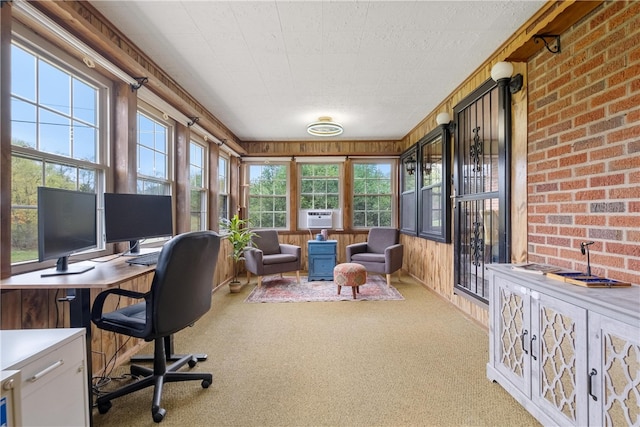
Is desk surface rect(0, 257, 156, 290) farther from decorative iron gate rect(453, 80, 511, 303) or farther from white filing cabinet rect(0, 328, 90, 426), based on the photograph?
decorative iron gate rect(453, 80, 511, 303)

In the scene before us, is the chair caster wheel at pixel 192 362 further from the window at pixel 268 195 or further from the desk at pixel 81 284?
the window at pixel 268 195

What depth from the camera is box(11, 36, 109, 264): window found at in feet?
5.32

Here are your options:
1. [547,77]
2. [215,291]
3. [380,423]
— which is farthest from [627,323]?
[215,291]

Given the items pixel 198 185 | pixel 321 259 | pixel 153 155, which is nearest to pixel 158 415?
pixel 153 155

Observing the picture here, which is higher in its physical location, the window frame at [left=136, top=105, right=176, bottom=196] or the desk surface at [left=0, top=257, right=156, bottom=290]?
the window frame at [left=136, top=105, right=176, bottom=196]

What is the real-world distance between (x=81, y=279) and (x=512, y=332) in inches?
93.3

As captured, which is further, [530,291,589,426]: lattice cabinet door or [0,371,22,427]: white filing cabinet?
[530,291,589,426]: lattice cabinet door

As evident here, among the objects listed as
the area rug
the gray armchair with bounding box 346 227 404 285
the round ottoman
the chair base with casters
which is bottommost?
the area rug

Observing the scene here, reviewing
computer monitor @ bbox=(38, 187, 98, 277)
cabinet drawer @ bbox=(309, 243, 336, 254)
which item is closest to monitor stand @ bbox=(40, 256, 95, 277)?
computer monitor @ bbox=(38, 187, 98, 277)

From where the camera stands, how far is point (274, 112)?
12.5 ft

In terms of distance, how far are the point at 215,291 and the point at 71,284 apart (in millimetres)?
2801

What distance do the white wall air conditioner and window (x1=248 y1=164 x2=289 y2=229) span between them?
0.49m

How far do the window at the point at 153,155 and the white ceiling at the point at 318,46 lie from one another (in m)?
0.52

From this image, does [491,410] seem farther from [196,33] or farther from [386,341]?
[196,33]
